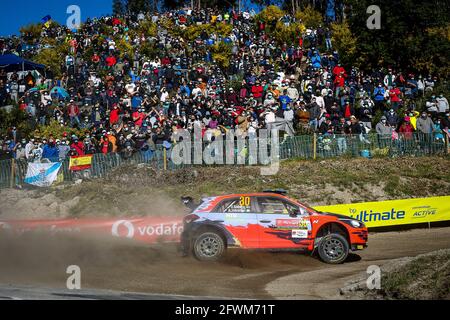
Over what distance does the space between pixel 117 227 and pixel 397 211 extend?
8.53 metres

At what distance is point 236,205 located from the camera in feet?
44.5

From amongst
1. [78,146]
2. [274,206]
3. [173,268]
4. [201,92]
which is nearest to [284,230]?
[274,206]

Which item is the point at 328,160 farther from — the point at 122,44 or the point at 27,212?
the point at 122,44

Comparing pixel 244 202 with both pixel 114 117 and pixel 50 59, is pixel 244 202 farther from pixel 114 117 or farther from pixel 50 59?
pixel 50 59

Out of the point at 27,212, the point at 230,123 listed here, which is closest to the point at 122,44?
the point at 230,123

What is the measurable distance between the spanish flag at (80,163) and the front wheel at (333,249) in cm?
1075

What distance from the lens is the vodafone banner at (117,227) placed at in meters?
14.6

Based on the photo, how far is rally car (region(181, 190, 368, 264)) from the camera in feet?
43.6

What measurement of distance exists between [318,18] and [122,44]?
12.2 metres

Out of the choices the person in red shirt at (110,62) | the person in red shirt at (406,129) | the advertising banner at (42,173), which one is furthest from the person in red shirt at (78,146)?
the person in red shirt at (406,129)

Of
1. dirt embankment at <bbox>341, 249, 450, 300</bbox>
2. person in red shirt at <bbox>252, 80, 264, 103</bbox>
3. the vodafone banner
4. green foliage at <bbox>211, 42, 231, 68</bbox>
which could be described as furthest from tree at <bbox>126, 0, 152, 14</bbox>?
dirt embankment at <bbox>341, 249, 450, 300</bbox>

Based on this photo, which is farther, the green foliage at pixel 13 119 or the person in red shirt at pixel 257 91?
the green foliage at pixel 13 119

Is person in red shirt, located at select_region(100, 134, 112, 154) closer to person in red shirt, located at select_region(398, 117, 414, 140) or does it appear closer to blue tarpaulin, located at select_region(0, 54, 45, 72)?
blue tarpaulin, located at select_region(0, 54, 45, 72)

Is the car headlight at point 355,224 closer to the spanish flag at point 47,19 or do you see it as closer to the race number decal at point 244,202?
the race number decal at point 244,202
